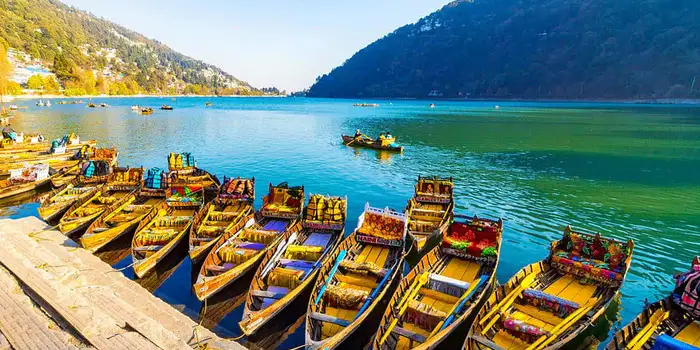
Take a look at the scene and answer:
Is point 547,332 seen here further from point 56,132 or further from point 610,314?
point 56,132

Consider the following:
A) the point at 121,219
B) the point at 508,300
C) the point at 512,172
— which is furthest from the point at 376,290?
the point at 512,172

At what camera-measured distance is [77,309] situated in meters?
13.6

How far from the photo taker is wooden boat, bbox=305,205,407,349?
1410 cm

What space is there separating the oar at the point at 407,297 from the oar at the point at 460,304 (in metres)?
1.44

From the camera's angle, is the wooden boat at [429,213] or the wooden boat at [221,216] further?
the wooden boat at [429,213]

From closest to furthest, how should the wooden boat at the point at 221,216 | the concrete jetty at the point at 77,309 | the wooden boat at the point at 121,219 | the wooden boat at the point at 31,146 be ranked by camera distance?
the concrete jetty at the point at 77,309
the wooden boat at the point at 221,216
the wooden boat at the point at 121,219
the wooden boat at the point at 31,146

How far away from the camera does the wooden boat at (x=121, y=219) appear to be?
2123cm

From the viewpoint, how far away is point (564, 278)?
17.8 metres

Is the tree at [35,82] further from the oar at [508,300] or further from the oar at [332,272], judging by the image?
the oar at [508,300]

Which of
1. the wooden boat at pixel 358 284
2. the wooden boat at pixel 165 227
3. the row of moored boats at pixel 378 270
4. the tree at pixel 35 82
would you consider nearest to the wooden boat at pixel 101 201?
the row of moored boats at pixel 378 270

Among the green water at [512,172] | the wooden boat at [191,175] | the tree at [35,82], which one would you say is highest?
the tree at [35,82]

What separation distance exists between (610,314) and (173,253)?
2376 cm

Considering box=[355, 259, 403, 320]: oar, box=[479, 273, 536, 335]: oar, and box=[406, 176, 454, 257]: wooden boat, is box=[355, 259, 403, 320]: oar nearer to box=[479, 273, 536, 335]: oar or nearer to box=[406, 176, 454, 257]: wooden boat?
box=[479, 273, 536, 335]: oar

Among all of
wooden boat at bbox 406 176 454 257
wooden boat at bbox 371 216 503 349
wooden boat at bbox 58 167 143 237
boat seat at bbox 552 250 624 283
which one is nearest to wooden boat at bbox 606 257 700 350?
boat seat at bbox 552 250 624 283
